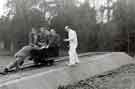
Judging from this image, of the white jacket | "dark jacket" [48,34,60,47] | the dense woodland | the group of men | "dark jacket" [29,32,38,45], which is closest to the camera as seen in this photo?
the group of men

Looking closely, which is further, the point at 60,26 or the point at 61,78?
the point at 60,26

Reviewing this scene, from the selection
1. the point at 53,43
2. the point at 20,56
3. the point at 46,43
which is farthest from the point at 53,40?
the point at 20,56

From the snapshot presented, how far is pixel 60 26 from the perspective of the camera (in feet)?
97.6

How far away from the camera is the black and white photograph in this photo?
1060 cm

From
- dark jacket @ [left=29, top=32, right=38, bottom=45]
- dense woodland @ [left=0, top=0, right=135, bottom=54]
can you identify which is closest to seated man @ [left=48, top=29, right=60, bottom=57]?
dark jacket @ [left=29, top=32, right=38, bottom=45]

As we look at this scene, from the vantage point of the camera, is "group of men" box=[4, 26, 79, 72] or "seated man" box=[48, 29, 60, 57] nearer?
"group of men" box=[4, 26, 79, 72]

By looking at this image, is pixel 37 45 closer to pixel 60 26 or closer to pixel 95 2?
pixel 60 26

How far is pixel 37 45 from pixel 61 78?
254 cm

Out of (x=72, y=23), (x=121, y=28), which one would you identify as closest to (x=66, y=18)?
(x=72, y=23)

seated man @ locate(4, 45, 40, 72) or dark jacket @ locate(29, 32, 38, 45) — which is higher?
dark jacket @ locate(29, 32, 38, 45)

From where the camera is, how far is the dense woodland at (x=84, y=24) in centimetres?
2728

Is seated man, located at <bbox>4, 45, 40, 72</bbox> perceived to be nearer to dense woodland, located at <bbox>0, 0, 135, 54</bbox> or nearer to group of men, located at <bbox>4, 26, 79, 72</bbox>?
group of men, located at <bbox>4, 26, 79, 72</bbox>

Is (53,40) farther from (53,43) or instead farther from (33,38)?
(33,38)

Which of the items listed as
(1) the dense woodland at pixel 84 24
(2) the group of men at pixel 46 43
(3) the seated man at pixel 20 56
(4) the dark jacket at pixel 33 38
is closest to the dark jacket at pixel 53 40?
(2) the group of men at pixel 46 43
